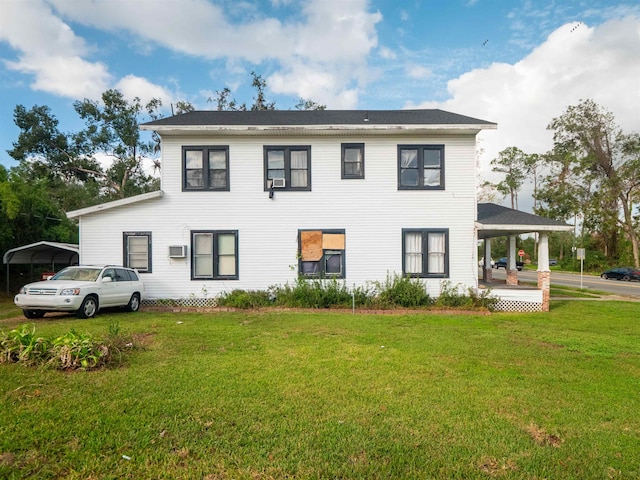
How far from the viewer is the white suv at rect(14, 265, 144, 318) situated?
9.34 m

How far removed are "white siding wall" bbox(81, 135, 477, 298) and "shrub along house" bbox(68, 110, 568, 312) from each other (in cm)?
4

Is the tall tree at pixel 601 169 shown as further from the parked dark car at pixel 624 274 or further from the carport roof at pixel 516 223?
the carport roof at pixel 516 223

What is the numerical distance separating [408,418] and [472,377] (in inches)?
74.6

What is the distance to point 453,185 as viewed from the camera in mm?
12922

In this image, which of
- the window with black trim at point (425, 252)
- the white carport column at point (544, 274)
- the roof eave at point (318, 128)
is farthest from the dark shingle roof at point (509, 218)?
the roof eave at point (318, 128)

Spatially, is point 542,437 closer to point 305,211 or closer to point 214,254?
point 305,211

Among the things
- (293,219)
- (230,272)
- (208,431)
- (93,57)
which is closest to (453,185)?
(293,219)

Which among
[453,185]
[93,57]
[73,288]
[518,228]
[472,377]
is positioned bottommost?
[472,377]

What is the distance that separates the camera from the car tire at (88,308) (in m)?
9.59

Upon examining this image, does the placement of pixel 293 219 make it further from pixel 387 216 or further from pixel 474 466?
pixel 474 466

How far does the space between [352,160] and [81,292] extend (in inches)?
370

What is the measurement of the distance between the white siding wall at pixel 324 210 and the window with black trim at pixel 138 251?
667 millimetres

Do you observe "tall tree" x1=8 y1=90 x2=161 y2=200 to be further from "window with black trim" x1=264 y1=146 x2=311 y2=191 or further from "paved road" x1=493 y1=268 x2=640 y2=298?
"paved road" x1=493 y1=268 x2=640 y2=298

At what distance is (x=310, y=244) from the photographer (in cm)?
1287
